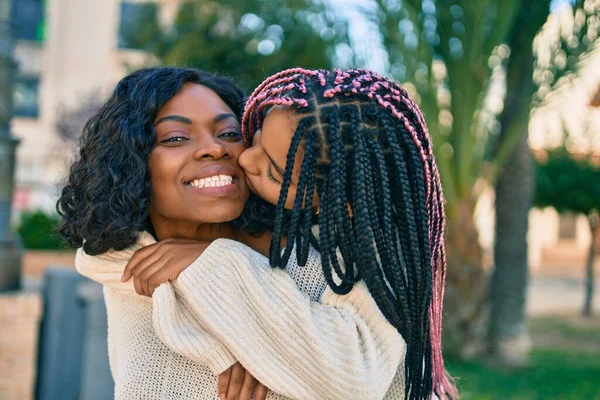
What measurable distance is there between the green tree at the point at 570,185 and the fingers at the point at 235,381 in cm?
1085

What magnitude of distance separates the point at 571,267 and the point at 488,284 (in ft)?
66.8

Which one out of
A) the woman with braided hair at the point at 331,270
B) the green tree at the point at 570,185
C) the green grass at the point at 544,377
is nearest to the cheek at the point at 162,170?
the woman with braided hair at the point at 331,270

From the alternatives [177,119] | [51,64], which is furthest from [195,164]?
[51,64]

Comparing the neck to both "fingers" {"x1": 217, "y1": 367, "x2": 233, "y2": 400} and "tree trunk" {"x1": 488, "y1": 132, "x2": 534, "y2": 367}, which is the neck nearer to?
"fingers" {"x1": 217, "y1": 367, "x2": 233, "y2": 400}

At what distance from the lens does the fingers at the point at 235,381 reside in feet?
5.57

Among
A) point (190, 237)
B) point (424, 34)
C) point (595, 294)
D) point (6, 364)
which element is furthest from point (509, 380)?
point (595, 294)

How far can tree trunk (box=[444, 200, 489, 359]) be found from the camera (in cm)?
685

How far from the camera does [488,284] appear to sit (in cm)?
721

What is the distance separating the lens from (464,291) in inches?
276

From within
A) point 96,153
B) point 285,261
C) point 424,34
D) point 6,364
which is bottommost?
point 6,364

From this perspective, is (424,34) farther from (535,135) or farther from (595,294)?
(535,135)

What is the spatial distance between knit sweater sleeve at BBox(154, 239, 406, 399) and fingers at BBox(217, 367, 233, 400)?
93 mm

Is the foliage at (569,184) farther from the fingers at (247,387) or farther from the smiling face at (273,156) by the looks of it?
the fingers at (247,387)

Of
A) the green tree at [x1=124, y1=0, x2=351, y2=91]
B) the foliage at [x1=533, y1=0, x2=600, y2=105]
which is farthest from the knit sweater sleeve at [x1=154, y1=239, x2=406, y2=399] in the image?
the green tree at [x1=124, y1=0, x2=351, y2=91]
